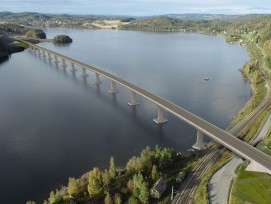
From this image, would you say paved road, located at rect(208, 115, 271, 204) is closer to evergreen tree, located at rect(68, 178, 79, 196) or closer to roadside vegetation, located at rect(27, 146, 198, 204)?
roadside vegetation, located at rect(27, 146, 198, 204)

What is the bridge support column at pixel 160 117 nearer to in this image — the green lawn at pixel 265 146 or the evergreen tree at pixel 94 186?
the green lawn at pixel 265 146

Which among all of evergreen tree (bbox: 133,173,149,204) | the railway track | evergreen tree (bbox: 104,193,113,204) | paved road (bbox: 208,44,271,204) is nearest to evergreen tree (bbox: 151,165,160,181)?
evergreen tree (bbox: 133,173,149,204)

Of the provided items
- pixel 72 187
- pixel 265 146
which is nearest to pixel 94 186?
pixel 72 187

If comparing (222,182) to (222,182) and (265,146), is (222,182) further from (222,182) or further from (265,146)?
(265,146)

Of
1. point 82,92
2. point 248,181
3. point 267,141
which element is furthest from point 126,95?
point 248,181

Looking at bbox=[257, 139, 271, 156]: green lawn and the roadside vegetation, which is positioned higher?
bbox=[257, 139, 271, 156]: green lawn

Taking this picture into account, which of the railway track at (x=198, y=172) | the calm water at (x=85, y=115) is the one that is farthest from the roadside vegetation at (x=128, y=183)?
the calm water at (x=85, y=115)
